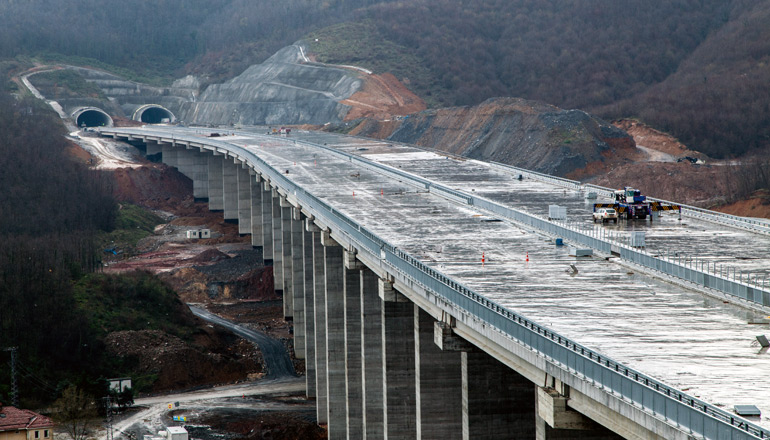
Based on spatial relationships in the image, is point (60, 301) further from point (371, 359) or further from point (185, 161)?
point (185, 161)

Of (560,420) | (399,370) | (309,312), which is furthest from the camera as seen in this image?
(309,312)

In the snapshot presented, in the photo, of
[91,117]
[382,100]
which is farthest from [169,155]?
[91,117]

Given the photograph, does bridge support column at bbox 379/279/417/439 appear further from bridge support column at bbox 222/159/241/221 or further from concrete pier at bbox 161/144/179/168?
concrete pier at bbox 161/144/179/168

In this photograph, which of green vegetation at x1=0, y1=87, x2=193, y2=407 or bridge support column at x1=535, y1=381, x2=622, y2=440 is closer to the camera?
bridge support column at x1=535, y1=381, x2=622, y2=440

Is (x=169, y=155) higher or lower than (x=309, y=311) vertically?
higher

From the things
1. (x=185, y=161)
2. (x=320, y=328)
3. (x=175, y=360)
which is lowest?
(x=175, y=360)

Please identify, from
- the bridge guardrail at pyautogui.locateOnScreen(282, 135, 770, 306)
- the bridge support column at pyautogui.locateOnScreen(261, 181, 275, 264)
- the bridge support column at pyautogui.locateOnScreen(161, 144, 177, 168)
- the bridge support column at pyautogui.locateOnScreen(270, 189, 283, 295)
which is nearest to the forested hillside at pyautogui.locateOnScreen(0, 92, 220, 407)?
the bridge support column at pyautogui.locateOnScreen(270, 189, 283, 295)
